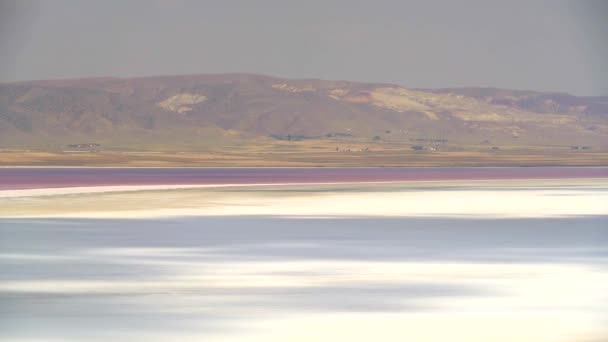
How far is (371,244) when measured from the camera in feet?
93.5

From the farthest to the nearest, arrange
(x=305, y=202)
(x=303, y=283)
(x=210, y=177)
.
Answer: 1. (x=210, y=177)
2. (x=305, y=202)
3. (x=303, y=283)

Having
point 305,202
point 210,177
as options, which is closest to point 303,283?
point 305,202

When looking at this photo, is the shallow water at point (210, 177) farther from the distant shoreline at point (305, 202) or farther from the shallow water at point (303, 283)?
the shallow water at point (303, 283)

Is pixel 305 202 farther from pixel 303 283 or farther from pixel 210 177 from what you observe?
pixel 210 177

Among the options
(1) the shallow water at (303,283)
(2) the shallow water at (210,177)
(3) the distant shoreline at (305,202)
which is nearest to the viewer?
(1) the shallow water at (303,283)

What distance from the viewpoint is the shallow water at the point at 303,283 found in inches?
635

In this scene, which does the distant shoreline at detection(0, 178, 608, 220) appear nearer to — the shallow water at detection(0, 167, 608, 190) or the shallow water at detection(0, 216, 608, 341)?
the shallow water at detection(0, 216, 608, 341)

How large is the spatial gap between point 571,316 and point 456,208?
26.1 metres

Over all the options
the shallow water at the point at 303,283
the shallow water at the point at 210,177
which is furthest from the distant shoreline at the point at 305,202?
the shallow water at the point at 210,177

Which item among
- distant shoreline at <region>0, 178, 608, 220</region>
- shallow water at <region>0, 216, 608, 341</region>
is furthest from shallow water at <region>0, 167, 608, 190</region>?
shallow water at <region>0, 216, 608, 341</region>

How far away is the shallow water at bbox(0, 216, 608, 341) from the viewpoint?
1614 cm

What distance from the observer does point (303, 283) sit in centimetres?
2078

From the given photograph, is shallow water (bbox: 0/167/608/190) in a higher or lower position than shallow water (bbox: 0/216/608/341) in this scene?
higher

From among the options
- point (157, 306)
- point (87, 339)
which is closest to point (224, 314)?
point (157, 306)
